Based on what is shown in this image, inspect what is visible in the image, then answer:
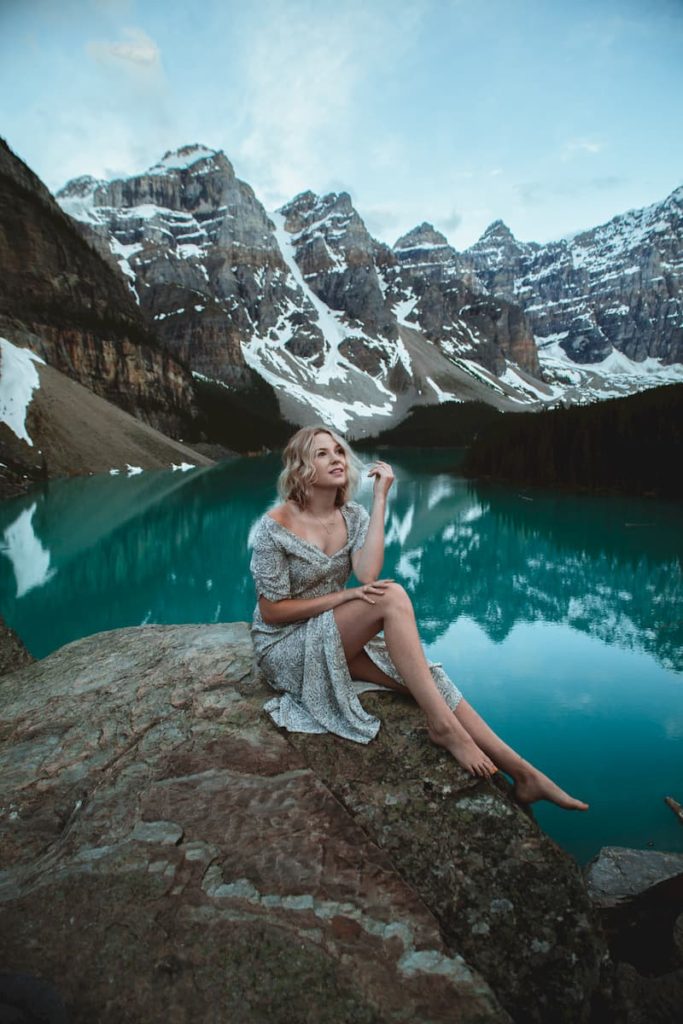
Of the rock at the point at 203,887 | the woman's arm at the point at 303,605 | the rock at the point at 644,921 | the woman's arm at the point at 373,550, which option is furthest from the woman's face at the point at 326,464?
the rock at the point at 644,921

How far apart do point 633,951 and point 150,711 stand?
3438mm

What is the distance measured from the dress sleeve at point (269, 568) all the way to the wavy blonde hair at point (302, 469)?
37 cm

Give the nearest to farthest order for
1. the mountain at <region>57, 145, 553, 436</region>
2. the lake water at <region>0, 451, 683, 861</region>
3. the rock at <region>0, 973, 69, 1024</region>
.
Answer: the rock at <region>0, 973, 69, 1024</region> → the lake water at <region>0, 451, 683, 861</region> → the mountain at <region>57, 145, 553, 436</region>

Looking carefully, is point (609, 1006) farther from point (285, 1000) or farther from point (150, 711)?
point (150, 711)

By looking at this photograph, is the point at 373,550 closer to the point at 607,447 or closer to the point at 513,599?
the point at 513,599

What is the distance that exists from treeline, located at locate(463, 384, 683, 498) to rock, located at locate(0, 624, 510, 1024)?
42082 millimetres

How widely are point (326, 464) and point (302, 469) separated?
176 millimetres

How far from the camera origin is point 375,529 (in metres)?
4.00

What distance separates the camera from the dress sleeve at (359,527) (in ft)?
13.3

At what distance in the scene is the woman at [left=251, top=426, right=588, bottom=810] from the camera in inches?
131

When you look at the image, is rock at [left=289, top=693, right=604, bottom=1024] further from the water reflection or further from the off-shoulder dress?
the water reflection

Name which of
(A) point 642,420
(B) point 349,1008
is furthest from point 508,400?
(B) point 349,1008

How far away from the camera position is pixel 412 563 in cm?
2219

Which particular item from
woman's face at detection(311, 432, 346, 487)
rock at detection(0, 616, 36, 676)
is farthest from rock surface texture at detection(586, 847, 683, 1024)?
rock at detection(0, 616, 36, 676)
